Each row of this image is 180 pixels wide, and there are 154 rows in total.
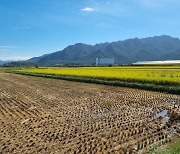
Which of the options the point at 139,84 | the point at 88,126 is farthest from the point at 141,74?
the point at 88,126

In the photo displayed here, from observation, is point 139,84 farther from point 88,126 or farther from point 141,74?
point 88,126

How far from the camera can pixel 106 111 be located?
13609 millimetres

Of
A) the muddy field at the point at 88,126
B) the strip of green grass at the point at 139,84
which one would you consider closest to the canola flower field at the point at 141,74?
the strip of green grass at the point at 139,84

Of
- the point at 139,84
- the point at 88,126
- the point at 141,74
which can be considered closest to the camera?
the point at 88,126

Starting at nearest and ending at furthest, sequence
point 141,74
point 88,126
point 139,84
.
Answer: point 88,126 < point 139,84 < point 141,74

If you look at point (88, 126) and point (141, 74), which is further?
point (141, 74)

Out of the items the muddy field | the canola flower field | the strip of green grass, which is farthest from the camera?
the canola flower field

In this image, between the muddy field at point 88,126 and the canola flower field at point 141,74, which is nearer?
the muddy field at point 88,126

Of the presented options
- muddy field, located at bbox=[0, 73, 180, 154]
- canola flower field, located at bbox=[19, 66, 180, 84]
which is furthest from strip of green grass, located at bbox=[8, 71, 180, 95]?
muddy field, located at bbox=[0, 73, 180, 154]

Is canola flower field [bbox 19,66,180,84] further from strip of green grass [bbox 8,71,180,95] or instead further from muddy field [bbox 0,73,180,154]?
muddy field [bbox 0,73,180,154]

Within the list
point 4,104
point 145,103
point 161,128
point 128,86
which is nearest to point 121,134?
point 161,128

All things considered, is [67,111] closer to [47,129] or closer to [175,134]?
[47,129]

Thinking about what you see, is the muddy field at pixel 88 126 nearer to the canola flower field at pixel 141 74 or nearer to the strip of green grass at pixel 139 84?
the strip of green grass at pixel 139 84

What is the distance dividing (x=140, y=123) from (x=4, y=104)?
9542 millimetres
